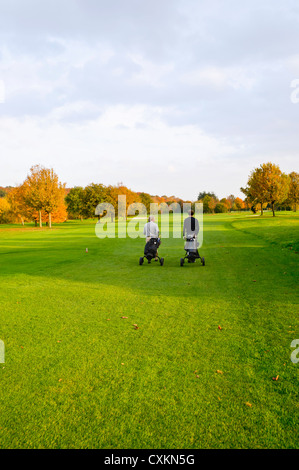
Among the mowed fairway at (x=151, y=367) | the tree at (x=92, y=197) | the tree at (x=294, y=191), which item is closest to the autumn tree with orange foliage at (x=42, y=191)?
the tree at (x=92, y=197)

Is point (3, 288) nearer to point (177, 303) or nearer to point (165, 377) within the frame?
point (177, 303)

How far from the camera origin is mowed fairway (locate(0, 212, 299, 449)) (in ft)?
Result: 9.70

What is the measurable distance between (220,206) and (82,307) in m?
118

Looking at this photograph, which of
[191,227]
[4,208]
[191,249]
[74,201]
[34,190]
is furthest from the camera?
[74,201]

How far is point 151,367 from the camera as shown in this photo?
13.5 ft

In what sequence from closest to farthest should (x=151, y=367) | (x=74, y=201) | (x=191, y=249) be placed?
(x=151, y=367)
(x=191, y=249)
(x=74, y=201)

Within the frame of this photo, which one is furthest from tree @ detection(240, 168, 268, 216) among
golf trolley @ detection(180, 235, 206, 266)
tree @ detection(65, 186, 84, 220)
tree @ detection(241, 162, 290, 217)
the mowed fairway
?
tree @ detection(65, 186, 84, 220)

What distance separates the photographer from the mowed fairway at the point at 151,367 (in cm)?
296

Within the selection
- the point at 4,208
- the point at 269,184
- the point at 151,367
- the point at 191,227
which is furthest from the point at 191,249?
the point at 4,208

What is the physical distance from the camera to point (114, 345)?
4.86 metres

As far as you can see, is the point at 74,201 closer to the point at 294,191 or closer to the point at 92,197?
the point at 92,197

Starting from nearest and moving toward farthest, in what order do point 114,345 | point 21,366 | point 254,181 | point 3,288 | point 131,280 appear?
point 21,366, point 114,345, point 3,288, point 131,280, point 254,181

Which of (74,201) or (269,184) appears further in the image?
(74,201)
